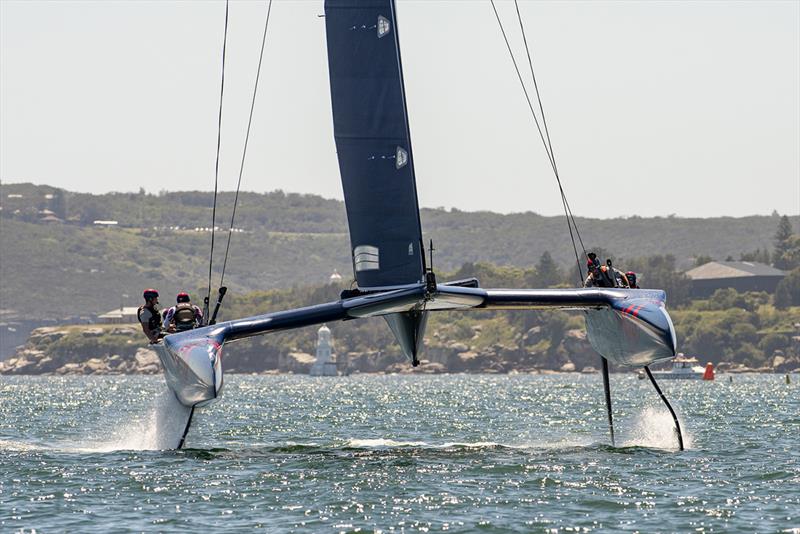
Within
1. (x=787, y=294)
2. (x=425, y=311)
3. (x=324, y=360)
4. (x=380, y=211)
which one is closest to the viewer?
(x=380, y=211)

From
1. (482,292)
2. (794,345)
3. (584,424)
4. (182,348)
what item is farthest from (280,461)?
(794,345)

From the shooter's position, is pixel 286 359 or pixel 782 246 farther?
pixel 782 246

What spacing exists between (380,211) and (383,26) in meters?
2.39

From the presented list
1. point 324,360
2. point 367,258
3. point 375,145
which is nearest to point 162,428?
point 367,258

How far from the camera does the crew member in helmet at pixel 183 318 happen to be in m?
19.5

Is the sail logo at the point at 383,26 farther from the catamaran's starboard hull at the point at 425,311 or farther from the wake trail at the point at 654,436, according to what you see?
the wake trail at the point at 654,436

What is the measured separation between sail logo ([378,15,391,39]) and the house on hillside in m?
137

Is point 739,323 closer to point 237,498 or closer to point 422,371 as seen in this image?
point 422,371

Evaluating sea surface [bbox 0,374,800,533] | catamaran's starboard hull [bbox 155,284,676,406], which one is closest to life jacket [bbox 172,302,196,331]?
catamaran's starboard hull [bbox 155,284,676,406]

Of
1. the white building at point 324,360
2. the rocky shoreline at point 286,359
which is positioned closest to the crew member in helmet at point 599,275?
the white building at point 324,360

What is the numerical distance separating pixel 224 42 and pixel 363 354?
142112mm

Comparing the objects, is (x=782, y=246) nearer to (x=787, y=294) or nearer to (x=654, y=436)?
(x=787, y=294)

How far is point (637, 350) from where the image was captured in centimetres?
1897

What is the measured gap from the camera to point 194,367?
17.6 meters
